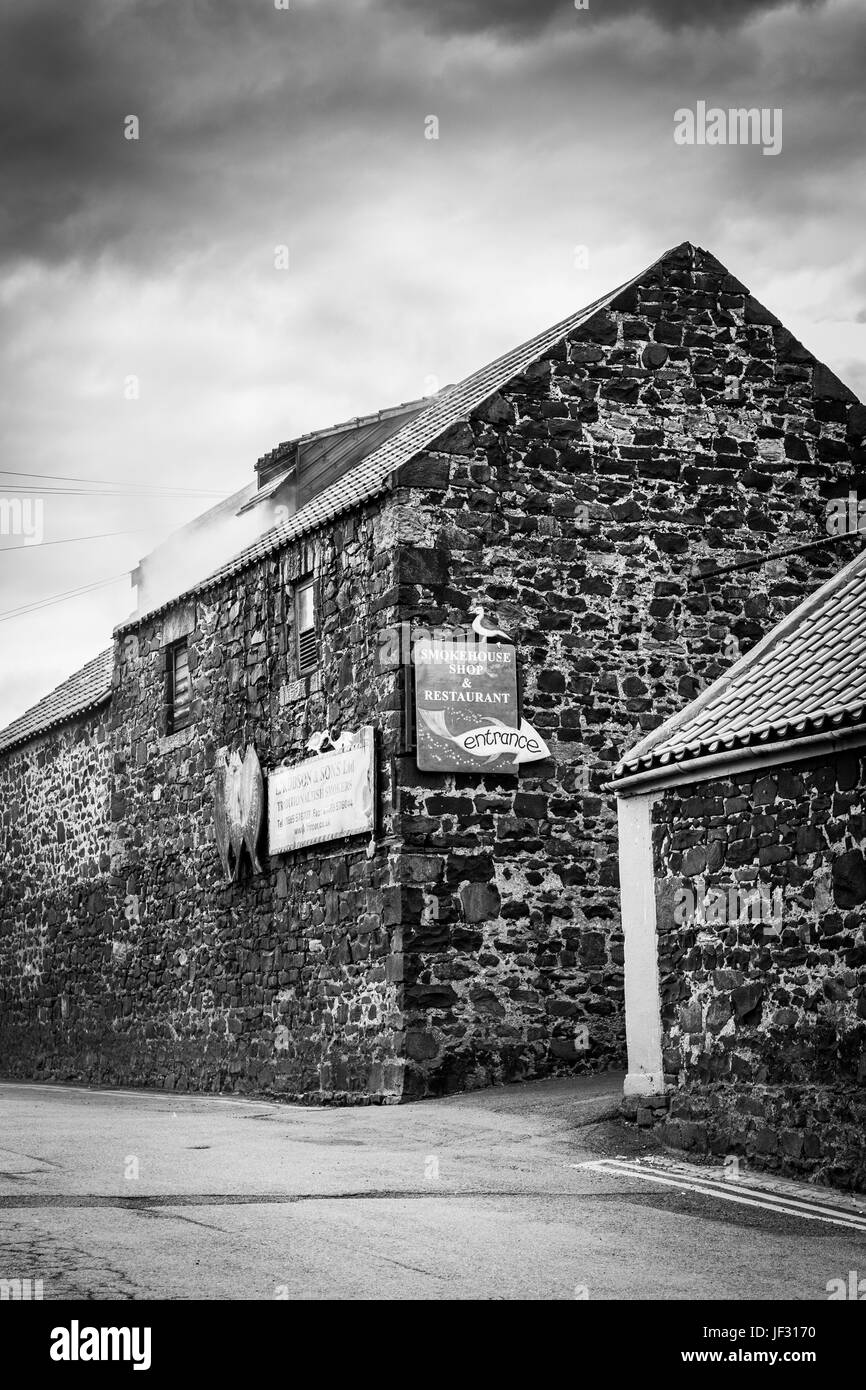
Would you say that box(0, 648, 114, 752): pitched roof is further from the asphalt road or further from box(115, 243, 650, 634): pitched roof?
the asphalt road

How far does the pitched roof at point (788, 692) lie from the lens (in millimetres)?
11836

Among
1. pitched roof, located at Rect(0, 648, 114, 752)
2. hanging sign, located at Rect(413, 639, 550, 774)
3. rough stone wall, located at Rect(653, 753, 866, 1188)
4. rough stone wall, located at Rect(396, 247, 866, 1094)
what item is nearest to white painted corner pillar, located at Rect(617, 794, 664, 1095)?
rough stone wall, located at Rect(653, 753, 866, 1188)

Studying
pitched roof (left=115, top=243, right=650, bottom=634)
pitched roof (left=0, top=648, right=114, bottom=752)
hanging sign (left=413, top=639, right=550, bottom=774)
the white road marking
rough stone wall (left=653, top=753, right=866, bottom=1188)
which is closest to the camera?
the white road marking

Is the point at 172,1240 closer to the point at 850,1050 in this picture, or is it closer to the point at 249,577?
the point at 850,1050

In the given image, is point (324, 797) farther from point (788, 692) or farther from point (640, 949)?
point (788, 692)

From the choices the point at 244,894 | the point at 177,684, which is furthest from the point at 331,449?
the point at 244,894

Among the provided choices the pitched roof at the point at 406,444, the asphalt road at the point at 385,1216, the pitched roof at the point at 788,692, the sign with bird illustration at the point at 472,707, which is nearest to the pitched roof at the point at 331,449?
the pitched roof at the point at 406,444

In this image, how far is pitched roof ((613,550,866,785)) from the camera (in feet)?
38.8

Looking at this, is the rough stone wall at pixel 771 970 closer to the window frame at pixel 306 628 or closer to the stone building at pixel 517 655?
the stone building at pixel 517 655

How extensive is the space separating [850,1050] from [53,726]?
1876 centimetres

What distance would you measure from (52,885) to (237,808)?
8259 mm

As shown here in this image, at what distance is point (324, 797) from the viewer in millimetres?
18203

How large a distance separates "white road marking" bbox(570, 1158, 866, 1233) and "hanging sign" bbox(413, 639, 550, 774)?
5.37 m
